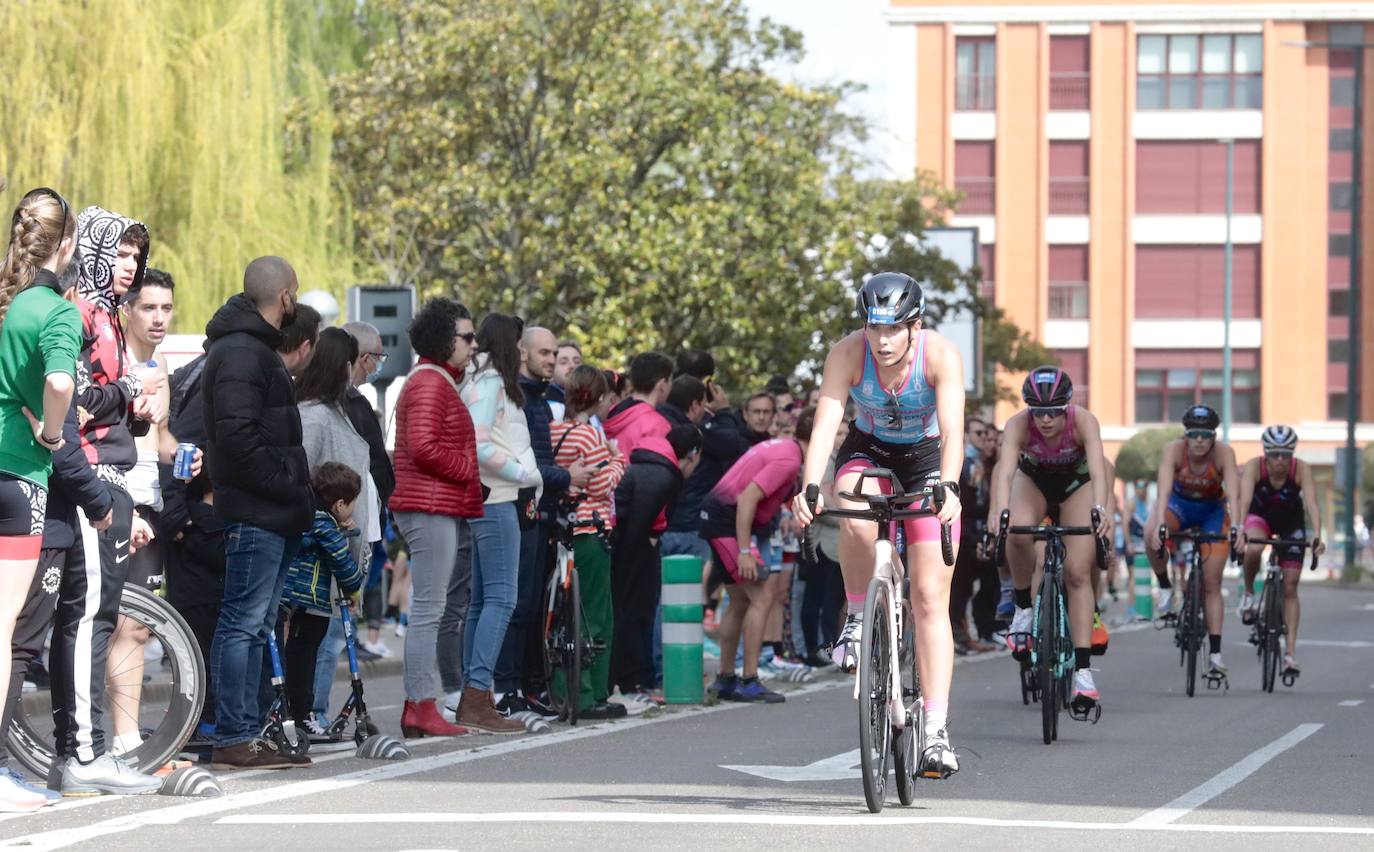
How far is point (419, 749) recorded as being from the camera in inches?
451

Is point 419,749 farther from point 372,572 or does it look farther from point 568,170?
point 568,170

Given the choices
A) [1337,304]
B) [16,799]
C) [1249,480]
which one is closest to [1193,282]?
[1337,304]

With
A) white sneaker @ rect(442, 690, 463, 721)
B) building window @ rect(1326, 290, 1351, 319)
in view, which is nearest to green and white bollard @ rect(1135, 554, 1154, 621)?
white sneaker @ rect(442, 690, 463, 721)

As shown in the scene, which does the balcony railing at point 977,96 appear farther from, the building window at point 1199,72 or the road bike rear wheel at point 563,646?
the road bike rear wheel at point 563,646

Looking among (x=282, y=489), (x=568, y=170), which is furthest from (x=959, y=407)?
(x=568, y=170)

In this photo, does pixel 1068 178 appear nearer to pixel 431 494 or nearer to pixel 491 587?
pixel 491 587

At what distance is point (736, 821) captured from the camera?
8836 millimetres

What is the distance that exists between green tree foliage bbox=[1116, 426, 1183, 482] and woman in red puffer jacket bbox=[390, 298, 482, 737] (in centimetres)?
6126

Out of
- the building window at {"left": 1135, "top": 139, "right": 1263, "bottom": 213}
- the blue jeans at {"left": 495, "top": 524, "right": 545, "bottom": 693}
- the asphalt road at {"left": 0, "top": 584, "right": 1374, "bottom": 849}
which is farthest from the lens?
the building window at {"left": 1135, "top": 139, "right": 1263, "bottom": 213}

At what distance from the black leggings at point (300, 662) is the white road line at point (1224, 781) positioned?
4.03 metres

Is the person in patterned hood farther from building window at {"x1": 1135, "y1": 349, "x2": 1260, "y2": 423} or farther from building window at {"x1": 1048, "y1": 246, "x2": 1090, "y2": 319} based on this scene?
building window at {"x1": 1048, "y1": 246, "x2": 1090, "y2": 319}

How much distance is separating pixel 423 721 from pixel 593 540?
1.88 metres

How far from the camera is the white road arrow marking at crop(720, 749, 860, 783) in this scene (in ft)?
34.6

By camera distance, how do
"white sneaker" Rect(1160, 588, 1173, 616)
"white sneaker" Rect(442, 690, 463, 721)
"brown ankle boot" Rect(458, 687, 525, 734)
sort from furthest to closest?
"white sneaker" Rect(1160, 588, 1173, 616), "white sneaker" Rect(442, 690, 463, 721), "brown ankle boot" Rect(458, 687, 525, 734)
